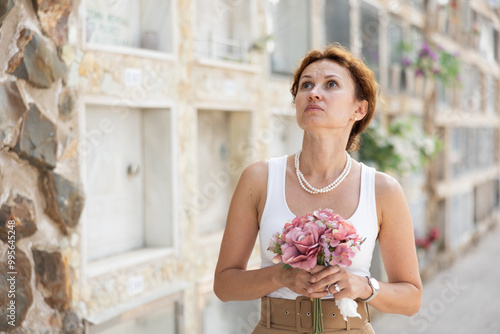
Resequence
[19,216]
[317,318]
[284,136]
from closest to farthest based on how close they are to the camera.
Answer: [317,318], [19,216], [284,136]

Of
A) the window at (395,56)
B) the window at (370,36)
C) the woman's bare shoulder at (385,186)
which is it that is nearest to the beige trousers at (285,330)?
the woman's bare shoulder at (385,186)

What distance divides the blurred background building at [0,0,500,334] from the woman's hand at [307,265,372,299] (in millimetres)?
1860

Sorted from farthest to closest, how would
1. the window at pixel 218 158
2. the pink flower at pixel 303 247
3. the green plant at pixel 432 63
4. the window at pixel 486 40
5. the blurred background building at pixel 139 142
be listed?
1. the window at pixel 486 40
2. the green plant at pixel 432 63
3. the window at pixel 218 158
4. the blurred background building at pixel 139 142
5. the pink flower at pixel 303 247

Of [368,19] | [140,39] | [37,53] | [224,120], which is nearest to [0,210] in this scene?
[37,53]

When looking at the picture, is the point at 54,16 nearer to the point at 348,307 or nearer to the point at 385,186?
the point at 385,186

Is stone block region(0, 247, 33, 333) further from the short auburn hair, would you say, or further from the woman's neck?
the short auburn hair

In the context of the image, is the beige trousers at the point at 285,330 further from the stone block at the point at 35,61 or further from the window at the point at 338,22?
the window at the point at 338,22

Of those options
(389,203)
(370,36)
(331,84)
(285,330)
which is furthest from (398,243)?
(370,36)

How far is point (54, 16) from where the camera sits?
3.35 metres

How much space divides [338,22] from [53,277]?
215 inches

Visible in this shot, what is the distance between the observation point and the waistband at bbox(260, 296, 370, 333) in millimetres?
1939

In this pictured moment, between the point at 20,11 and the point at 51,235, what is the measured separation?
1.26 meters

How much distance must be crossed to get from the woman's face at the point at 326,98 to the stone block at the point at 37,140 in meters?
1.67

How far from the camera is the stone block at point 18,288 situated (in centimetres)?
293
